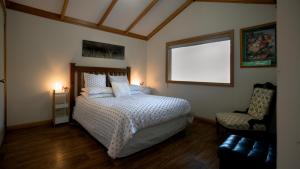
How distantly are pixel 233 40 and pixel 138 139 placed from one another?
2.74 meters

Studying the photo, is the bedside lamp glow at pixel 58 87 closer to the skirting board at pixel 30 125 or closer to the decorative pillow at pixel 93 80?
the decorative pillow at pixel 93 80

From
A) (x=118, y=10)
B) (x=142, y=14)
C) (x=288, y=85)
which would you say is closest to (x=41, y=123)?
(x=118, y=10)

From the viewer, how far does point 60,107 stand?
3156 millimetres

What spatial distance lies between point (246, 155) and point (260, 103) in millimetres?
1416

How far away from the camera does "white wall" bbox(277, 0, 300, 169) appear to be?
0.64 m

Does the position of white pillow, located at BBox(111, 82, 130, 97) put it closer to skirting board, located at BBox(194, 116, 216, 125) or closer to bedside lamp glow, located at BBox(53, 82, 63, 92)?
bedside lamp glow, located at BBox(53, 82, 63, 92)

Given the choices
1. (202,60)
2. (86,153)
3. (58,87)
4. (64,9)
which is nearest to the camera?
(86,153)

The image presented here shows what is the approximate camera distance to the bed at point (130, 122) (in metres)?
1.88

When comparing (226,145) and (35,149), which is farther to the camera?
(35,149)

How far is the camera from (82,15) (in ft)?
11.2

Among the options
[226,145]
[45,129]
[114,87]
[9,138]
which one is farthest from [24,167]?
[226,145]

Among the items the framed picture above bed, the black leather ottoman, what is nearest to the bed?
the black leather ottoman

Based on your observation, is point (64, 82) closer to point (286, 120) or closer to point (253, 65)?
point (286, 120)

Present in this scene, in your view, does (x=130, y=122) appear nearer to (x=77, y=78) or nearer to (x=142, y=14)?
(x=77, y=78)
